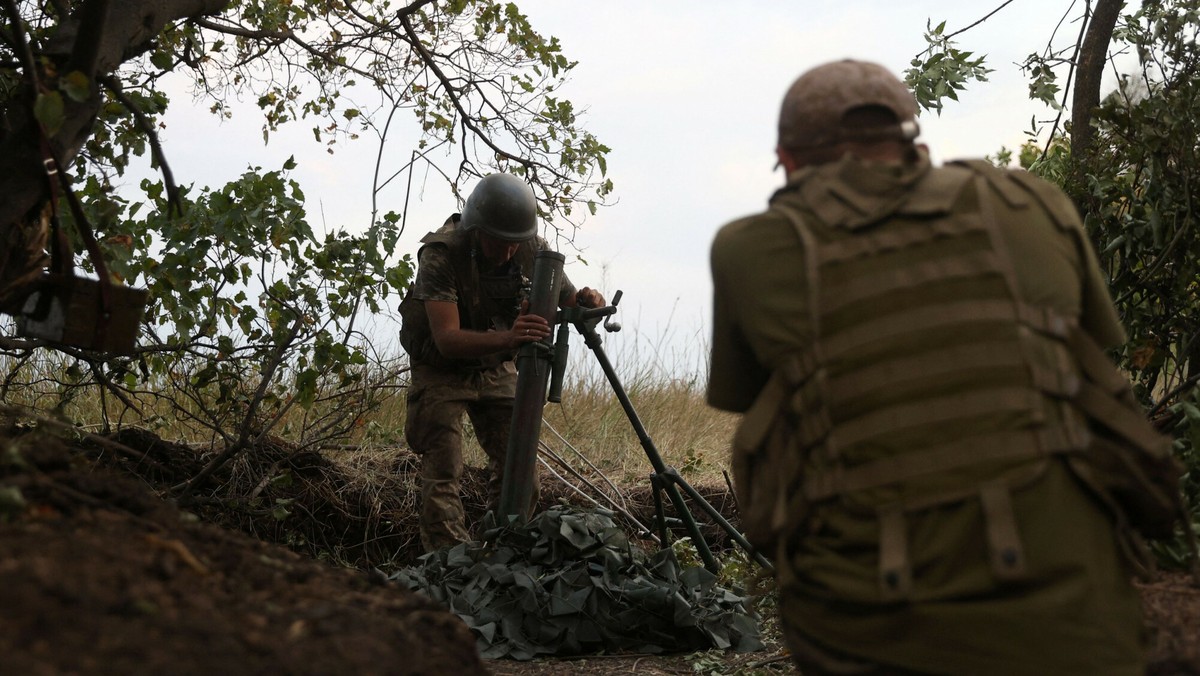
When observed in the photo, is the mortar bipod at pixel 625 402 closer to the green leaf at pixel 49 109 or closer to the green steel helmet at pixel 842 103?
the green leaf at pixel 49 109

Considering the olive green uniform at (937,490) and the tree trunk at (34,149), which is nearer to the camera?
the olive green uniform at (937,490)

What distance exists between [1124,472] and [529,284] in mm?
4170

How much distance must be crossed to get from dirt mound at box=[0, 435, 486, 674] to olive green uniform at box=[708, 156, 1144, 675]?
2.44ft

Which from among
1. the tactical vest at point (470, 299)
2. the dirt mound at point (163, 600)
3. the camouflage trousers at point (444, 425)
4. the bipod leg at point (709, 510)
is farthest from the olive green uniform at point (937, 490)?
the camouflage trousers at point (444, 425)

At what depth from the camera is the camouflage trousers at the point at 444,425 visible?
6.09 m

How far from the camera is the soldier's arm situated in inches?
214

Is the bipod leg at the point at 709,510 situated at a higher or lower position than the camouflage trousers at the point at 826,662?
higher

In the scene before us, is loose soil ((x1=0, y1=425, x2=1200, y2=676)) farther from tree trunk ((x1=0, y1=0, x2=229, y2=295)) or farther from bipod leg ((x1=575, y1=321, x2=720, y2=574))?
bipod leg ((x1=575, y1=321, x2=720, y2=574))

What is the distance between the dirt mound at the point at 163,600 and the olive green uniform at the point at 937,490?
2.44ft

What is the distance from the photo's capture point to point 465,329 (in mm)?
5891

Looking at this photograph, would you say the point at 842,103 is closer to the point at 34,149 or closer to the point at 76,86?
the point at 76,86

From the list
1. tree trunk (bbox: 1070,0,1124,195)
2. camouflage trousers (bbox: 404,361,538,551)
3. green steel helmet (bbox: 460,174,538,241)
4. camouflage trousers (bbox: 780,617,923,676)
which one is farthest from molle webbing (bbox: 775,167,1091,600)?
camouflage trousers (bbox: 404,361,538,551)

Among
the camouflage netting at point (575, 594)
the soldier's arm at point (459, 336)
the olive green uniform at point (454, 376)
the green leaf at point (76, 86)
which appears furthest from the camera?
the olive green uniform at point (454, 376)

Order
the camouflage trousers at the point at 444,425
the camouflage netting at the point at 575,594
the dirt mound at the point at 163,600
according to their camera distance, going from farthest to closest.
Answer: the camouflage trousers at the point at 444,425, the camouflage netting at the point at 575,594, the dirt mound at the point at 163,600
